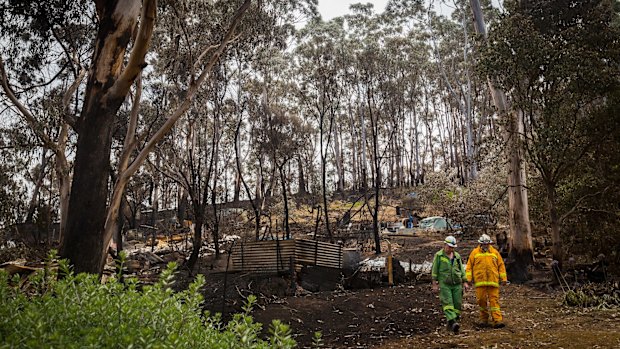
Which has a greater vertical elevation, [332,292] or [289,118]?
[289,118]

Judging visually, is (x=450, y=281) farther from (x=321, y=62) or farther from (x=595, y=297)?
(x=321, y=62)

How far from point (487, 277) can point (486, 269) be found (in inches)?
4.6

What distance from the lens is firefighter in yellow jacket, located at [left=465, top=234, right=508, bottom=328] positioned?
270 inches

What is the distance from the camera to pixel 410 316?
814 cm

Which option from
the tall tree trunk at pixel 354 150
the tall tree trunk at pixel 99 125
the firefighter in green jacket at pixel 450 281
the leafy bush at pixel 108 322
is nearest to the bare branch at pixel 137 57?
the tall tree trunk at pixel 99 125

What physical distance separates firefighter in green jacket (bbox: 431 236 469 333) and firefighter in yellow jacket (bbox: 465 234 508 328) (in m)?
0.25

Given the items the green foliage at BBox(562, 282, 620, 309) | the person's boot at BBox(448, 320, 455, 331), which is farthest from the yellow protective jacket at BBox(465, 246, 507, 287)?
the green foliage at BBox(562, 282, 620, 309)

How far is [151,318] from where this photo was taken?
75.2 inches

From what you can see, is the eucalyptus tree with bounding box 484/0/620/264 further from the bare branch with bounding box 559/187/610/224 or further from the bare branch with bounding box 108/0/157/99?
the bare branch with bounding box 108/0/157/99

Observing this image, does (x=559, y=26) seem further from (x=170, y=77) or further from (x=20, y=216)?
(x=20, y=216)

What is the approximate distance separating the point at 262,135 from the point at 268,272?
12337 millimetres

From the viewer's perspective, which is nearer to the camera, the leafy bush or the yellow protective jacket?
the leafy bush

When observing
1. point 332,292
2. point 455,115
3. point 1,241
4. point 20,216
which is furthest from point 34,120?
point 455,115

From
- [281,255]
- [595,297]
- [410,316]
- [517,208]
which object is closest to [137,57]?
[410,316]
